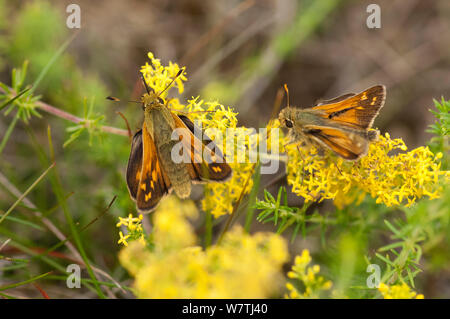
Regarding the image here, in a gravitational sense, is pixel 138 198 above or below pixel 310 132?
below

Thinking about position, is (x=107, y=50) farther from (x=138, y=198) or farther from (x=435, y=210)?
(x=435, y=210)

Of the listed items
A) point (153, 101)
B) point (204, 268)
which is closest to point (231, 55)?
point (153, 101)

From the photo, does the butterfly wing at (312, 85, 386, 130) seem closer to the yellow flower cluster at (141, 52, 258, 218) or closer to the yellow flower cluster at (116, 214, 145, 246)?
the yellow flower cluster at (141, 52, 258, 218)

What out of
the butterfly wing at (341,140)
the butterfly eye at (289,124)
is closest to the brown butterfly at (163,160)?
the butterfly eye at (289,124)

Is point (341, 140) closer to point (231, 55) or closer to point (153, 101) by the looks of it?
point (153, 101)
